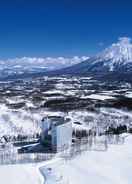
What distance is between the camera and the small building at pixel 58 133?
26.6 metres

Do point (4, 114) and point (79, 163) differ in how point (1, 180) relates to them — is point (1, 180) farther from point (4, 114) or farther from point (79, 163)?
point (4, 114)

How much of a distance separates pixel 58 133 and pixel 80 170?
6.00 meters

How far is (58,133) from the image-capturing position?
87.6 ft

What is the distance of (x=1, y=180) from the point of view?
1984cm

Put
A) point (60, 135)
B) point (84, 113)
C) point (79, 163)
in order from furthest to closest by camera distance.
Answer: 1. point (84, 113)
2. point (60, 135)
3. point (79, 163)

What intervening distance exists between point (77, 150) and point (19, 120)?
23.5 meters

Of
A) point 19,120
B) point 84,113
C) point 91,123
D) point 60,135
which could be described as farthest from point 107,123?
point 60,135

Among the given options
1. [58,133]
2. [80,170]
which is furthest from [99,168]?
[58,133]

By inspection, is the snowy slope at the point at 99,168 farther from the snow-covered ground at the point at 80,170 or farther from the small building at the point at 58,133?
the small building at the point at 58,133

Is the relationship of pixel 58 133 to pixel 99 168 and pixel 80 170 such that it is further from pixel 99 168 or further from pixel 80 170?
pixel 99 168

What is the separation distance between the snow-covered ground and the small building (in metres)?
2.58

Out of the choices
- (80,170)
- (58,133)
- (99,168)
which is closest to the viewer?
(80,170)

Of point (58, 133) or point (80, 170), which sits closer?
point (80, 170)

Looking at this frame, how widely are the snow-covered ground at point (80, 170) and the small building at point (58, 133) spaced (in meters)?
2.58
